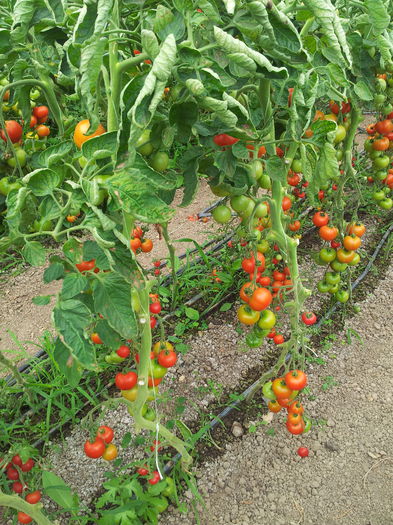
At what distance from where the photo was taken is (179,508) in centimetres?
167

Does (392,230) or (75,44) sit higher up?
(75,44)

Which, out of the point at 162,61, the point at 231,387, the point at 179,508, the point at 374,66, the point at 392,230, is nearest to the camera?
the point at 162,61

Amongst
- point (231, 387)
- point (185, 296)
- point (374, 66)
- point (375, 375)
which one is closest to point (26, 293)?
point (185, 296)

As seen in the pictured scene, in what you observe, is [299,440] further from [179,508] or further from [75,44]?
[75,44]

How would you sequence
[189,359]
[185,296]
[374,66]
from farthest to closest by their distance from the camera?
[185,296]
[189,359]
[374,66]

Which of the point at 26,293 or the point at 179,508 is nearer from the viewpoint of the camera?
the point at 179,508

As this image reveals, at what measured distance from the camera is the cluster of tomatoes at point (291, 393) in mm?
1535

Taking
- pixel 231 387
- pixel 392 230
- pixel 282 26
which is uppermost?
A: pixel 282 26

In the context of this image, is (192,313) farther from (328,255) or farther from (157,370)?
(157,370)

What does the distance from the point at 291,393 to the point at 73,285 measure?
997 mm

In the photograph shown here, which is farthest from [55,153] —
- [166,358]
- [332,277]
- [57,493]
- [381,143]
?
[381,143]

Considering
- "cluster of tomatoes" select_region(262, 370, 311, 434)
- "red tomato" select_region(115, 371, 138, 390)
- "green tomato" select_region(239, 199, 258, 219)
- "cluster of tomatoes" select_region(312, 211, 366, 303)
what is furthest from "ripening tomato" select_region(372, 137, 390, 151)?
"red tomato" select_region(115, 371, 138, 390)

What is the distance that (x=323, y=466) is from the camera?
1.85 meters

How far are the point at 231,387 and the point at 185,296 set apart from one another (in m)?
0.69
